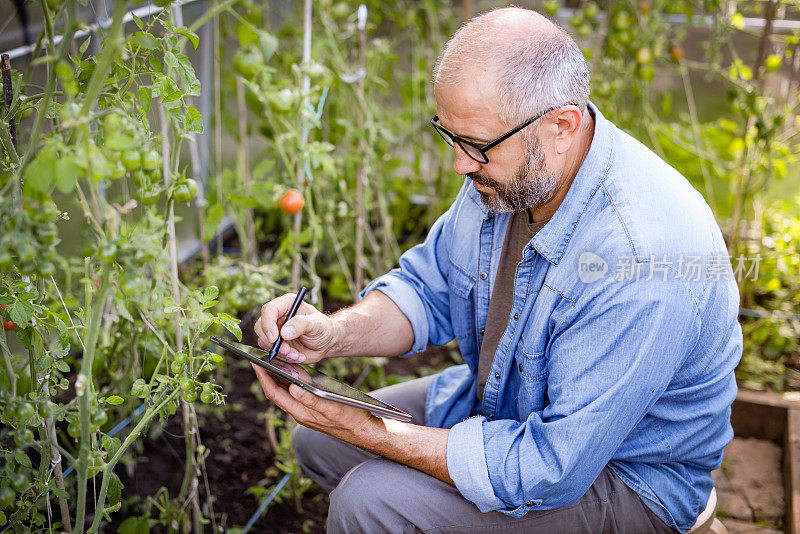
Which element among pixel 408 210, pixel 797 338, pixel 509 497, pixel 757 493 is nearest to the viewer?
pixel 509 497

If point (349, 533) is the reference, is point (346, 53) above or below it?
above

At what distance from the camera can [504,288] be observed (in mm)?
1568

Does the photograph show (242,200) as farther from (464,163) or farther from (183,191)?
(464,163)

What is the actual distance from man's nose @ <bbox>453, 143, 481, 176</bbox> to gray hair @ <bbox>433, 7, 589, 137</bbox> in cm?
11

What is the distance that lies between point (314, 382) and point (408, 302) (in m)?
0.42

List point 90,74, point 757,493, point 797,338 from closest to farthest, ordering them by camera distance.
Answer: point 90,74 → point 757,493 → point 797,338

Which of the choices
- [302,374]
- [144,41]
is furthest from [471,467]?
[144,41]

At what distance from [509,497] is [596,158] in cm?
64

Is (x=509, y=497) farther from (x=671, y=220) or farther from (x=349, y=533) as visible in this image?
(x=671, y=220)

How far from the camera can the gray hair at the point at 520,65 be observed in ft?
4.17

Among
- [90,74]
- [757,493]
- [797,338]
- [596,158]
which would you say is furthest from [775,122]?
[90,74]

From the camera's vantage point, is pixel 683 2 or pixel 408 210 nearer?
pixel 683 2

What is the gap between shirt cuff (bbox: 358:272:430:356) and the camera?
1.68 metres

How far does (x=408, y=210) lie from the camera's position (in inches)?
134
